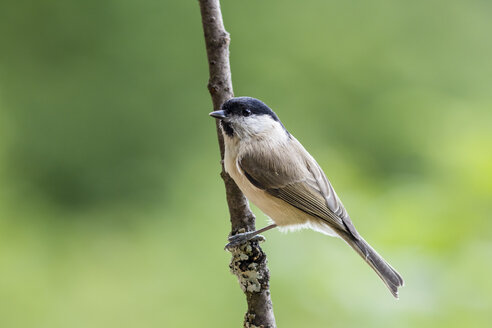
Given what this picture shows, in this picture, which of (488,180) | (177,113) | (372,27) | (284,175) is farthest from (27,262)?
(372,27)

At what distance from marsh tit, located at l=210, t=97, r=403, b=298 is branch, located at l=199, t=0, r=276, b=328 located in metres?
0.28

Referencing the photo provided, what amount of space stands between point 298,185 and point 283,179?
6 centimetres

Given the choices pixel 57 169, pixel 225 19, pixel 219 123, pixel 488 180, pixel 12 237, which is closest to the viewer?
pixel 219 123

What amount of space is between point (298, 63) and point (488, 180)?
1.44 m

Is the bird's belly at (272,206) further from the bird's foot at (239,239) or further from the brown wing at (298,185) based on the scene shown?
the bird's foot at (239,239)

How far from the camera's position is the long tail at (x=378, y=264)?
1.79 m

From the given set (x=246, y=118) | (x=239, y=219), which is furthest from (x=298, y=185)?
(x=239, y=219)

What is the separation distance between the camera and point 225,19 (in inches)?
131

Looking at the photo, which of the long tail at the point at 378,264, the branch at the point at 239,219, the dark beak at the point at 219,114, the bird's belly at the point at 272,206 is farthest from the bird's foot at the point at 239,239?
the long tail at the point at 378,264

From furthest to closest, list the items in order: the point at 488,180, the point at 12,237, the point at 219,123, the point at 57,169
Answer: the point at 57,169
the point at 12,237
the point at 488,180
the point at 219,123

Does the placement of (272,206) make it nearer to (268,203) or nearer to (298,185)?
(268,203)

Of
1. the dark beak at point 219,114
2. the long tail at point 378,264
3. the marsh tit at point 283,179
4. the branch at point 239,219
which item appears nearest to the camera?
the branch at point 239,219

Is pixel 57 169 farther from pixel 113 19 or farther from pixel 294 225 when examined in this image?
pixel 294 225

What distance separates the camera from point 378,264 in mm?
1885
